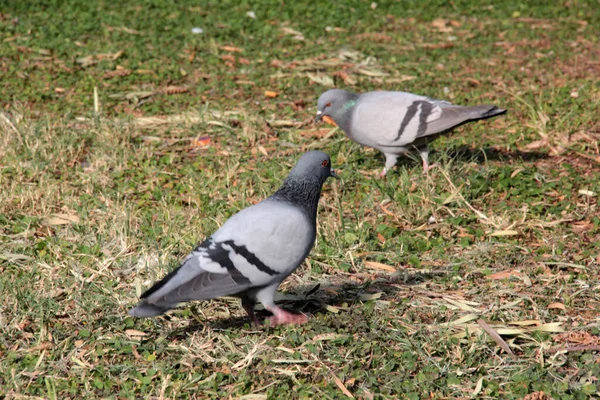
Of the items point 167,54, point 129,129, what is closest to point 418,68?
point 167,54

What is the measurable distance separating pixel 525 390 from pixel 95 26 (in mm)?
7545

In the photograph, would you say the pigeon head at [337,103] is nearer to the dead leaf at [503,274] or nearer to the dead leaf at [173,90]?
the dead leaf at [173,90]

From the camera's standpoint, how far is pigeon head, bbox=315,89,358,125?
261 inches

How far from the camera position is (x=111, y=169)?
21.6 ft

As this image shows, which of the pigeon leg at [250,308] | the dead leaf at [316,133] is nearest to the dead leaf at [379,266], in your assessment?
the pigeon leg at [250,308]

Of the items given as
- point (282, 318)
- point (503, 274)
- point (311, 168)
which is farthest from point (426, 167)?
point (282, 318)

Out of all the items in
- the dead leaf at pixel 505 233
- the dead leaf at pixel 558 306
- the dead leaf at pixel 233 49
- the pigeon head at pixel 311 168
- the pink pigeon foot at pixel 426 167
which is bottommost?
the dead leaf at pixel 233 49

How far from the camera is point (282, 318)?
4.28m

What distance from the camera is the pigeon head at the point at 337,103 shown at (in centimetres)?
662

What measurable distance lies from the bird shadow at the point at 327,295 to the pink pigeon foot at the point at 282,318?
0.27 ft

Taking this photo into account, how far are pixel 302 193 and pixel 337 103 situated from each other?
2.39 metres

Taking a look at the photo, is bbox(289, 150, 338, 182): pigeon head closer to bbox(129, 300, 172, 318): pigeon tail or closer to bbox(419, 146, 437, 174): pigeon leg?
bbox(129, 300, 172, 318): pigeon tail

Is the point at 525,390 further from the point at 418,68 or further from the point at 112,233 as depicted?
the point at 418,68

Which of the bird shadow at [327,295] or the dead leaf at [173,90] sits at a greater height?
the bird shadow at [327,295]
